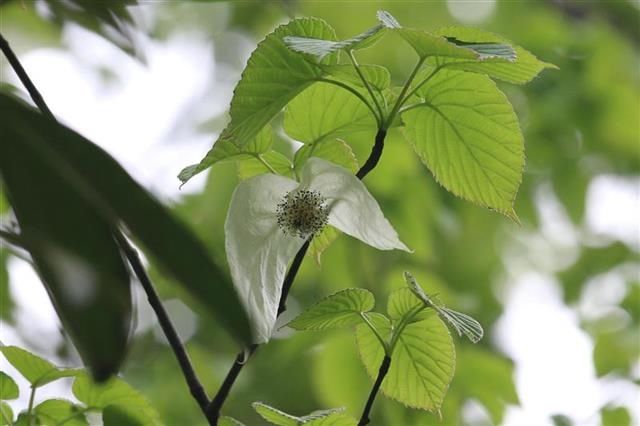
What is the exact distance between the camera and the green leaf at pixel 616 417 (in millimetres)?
897

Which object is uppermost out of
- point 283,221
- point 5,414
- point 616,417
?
point 283,221

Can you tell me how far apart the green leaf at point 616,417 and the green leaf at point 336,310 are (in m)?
0.56

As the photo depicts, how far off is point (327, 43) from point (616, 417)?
65 cm

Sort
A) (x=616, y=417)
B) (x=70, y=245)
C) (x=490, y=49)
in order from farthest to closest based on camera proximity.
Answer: (x=616, y=417), (x=490, y=49), (x=70, y=245)

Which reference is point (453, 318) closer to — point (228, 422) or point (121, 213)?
point (228, 422)

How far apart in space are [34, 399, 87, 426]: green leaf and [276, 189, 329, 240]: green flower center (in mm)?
154

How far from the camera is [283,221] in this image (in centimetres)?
41

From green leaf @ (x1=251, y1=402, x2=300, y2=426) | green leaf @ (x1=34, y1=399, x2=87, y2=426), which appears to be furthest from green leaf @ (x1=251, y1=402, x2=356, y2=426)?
green leaf @ (x1=34, y1=399, x2=87, y2=426)

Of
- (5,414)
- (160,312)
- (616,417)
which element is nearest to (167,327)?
(160,312)

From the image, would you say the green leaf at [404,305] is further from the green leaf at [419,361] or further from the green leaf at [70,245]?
the green leaf at [70,245]

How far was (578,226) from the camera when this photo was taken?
1604 millimetres

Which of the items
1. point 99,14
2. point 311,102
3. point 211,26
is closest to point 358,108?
point 311,102

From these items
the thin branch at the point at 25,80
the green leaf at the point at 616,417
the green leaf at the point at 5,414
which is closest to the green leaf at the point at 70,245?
the thin branch at the point at 25,80

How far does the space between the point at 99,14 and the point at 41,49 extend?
115 centimetres
